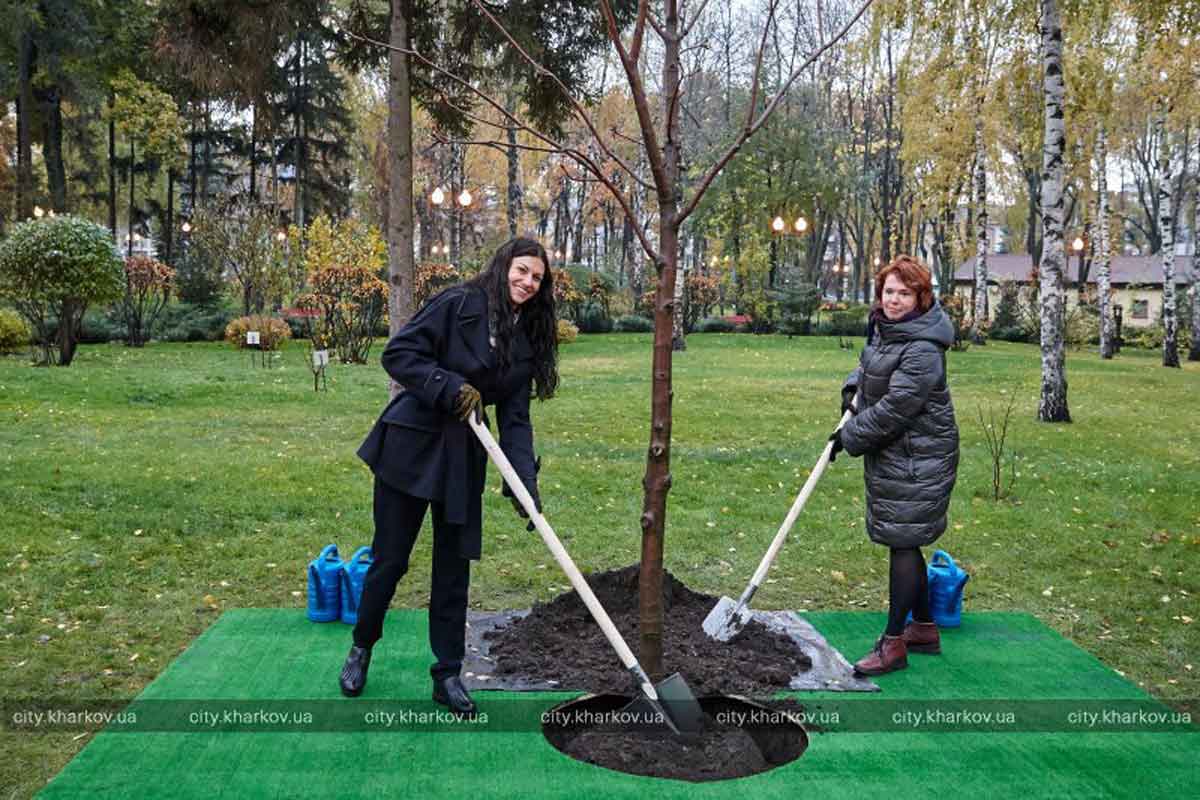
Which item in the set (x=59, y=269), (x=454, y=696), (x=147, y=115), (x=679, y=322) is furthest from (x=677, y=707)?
(x=147, y=115)

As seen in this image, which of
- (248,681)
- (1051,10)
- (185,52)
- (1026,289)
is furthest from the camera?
(1026,289)

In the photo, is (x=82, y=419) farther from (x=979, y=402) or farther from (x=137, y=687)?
(x=979, y=402)

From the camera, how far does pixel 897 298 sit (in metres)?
4.16

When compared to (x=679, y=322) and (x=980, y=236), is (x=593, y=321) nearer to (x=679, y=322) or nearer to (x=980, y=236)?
(x=679, y=322)

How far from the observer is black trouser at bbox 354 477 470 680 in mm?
3721

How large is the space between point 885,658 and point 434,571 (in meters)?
1.94

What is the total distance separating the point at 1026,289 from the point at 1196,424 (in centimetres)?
2364

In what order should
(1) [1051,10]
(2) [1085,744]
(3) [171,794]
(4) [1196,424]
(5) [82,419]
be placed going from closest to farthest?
(3) [171,794] < (2) [1085,744] < (5) [82,419] < (1) [1051,10] < (4) [1196,424]

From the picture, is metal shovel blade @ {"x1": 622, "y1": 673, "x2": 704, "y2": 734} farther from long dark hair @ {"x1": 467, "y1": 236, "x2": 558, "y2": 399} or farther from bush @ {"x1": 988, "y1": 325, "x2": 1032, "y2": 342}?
bush @ {"x1": 988, "y1": 325, "x2": 1032, "y2": 342}

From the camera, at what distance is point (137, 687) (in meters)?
4.19

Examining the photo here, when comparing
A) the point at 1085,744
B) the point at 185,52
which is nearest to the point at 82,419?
the point at 185,52

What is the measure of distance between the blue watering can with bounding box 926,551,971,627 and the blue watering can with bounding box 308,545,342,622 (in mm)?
2907

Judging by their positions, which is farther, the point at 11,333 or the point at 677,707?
the point at 11,333

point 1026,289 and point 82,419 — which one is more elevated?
point 1026,289
